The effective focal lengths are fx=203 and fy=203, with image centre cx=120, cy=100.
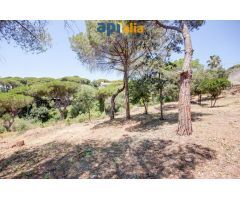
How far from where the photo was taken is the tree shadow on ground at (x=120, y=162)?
3920 millimetres

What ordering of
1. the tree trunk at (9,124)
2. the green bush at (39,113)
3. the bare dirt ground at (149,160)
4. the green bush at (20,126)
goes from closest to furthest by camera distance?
the bare dirt ground at (149,160), the green bush at (20,126), the tree trunk at (9,124), the green bush at (39,113)

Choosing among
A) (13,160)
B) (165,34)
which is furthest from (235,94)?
(13,160)

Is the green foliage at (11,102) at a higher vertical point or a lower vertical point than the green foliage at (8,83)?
lower

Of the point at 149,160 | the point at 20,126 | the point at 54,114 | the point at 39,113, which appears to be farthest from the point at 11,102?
the point at 149,160

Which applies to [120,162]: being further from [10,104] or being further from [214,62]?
[214,62]

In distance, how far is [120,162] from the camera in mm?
4559

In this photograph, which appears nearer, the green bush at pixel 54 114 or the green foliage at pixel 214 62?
the green bush at pixel 54 114

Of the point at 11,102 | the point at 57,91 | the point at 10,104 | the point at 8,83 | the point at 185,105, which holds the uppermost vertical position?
the point at 8,83

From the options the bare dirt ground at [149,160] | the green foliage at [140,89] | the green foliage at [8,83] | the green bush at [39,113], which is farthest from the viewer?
the green foliage at [8,83]

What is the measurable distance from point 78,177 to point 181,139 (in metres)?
3.07

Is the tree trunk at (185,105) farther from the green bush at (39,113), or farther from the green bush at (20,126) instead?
the green bush at (39,113)

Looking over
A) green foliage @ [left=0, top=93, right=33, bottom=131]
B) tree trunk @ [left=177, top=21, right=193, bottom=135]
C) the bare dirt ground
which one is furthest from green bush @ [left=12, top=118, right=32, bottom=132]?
tree trunk @ [left=177, top=21, right=193, bottom=135]

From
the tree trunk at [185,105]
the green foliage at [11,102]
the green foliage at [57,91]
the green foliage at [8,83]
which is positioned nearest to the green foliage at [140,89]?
the tree trunk at [185,105]
